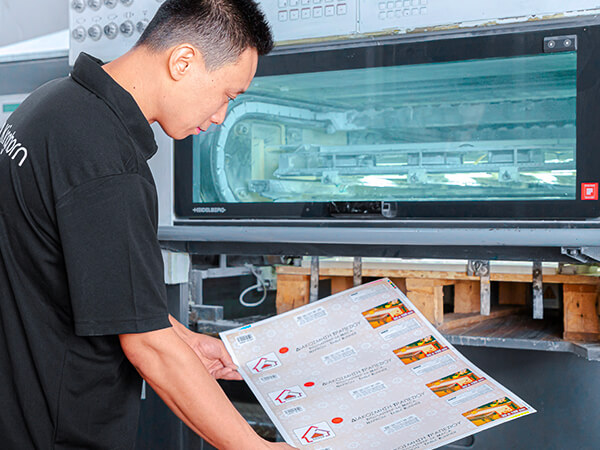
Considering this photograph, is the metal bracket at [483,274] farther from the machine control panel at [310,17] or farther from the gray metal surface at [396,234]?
the machine control panel at [310,17]

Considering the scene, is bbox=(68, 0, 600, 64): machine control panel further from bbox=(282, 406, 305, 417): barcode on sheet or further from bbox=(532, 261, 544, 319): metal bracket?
bbox=(282, 406, 305, 417): barcode on sheet

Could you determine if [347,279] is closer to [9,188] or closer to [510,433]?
[510,433]

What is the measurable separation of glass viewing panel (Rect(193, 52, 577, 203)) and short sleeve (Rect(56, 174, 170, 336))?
0.74 metres

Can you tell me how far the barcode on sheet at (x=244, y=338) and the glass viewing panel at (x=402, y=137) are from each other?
0.37 meters

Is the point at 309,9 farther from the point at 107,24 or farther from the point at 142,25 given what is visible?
the point at 107,24

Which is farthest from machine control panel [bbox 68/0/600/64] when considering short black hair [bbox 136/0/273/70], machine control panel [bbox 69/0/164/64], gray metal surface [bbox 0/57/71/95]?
short black hair [bbox 136/0/273/70]

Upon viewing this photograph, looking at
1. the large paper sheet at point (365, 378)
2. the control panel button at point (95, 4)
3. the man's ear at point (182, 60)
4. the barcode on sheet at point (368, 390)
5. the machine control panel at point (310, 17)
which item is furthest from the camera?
the control panel button at point (95, 4)

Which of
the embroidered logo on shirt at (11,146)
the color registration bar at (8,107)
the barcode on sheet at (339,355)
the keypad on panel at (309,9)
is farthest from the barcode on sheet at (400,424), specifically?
the color registration bar at (8,107)

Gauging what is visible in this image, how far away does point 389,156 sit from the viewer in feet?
5.30

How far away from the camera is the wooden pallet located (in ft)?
5.08

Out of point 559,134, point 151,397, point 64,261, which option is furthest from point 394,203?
Answer: point 151,397

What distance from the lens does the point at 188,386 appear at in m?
1.06

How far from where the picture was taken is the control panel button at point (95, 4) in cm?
184

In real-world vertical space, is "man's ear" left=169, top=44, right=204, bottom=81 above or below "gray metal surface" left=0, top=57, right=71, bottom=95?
below
